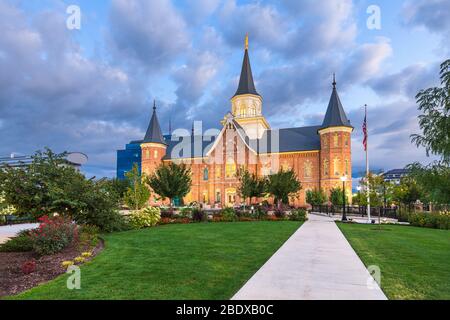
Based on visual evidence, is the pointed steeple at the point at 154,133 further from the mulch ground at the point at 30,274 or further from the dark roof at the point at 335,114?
the mulch ground at the point at 30,274

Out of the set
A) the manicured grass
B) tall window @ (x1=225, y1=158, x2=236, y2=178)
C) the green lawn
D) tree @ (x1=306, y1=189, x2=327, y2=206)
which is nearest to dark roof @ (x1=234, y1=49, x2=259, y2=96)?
tall window @ (x1=225, y1=158, x2=236, y2=178)

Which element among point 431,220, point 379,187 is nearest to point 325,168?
point 379,187

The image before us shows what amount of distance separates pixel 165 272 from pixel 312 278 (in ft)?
11.4

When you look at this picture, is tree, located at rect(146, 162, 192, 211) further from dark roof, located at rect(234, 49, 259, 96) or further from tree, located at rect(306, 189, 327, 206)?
dark roof, located at rect(234, 49, 259, 96)

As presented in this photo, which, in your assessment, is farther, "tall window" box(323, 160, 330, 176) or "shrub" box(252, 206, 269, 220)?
"tall window" box(323, 160, 330, 176)

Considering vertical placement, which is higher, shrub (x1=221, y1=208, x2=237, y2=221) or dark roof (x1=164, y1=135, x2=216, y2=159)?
dark roof (x1=164, y1=135, x2=216, y2=159)

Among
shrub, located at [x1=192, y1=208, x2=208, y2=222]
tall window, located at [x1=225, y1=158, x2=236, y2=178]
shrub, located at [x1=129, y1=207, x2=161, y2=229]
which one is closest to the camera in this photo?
shrub, located at [x1=129, y1=207, x2=161, y2=229]

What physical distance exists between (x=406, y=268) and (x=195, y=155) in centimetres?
5056

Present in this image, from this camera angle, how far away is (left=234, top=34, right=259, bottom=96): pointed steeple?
6044cm

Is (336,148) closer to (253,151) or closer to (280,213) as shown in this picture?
(253,151)

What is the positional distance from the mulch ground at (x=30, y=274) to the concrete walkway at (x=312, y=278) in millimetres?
4883

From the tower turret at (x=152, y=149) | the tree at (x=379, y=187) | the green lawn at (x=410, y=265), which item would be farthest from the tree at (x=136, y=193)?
the tower turret at (x=152, y=149)

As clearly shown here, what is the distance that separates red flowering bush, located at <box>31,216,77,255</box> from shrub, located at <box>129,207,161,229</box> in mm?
8427
